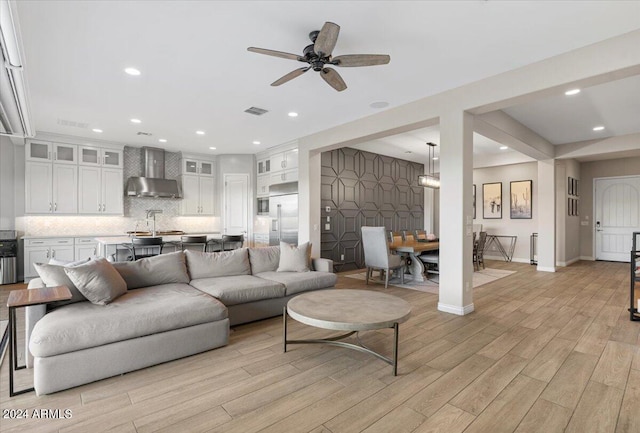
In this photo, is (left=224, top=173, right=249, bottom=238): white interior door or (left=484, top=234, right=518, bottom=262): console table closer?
(left=224, top=173, right=249, bottom=238): white interior door

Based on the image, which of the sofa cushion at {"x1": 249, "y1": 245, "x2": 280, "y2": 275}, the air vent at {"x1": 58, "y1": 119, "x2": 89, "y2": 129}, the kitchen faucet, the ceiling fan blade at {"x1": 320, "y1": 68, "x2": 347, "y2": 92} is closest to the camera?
the ceiling fan blade at {"x1": 320, "y1": 68, "x2": 347, "y2": 92}

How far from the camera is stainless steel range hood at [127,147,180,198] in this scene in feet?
23.5

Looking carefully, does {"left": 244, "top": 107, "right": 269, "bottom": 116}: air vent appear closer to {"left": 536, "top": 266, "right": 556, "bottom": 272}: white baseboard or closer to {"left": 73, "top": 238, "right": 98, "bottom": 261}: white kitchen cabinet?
{"left": 73, "top": 238, "right": 98, "bottom": 261}: white kitchen cabinet

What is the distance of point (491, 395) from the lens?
217cm

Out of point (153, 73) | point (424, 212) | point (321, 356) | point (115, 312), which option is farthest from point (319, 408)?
point (424, 212)

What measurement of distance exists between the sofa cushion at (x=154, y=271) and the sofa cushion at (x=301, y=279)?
3.22ft

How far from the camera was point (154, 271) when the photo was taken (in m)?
3.61

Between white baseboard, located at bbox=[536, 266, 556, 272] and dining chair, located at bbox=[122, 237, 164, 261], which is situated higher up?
dining chair, located at bbox=[122, 237, 164, 261]

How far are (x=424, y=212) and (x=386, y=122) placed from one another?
5766 mm

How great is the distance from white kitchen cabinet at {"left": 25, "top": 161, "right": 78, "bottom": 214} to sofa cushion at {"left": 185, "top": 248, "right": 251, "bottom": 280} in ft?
13.8

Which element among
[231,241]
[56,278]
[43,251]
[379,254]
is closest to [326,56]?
[56,278]

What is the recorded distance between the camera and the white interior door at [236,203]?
8.21 m

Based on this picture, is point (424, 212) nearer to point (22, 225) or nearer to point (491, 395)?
point (491, 395)

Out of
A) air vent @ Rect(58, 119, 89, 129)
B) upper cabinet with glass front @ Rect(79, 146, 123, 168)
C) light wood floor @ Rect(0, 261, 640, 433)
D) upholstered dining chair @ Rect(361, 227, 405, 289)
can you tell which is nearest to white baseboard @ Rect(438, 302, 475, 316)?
light wood floor @ Rect(0, 261, 640, 433)
